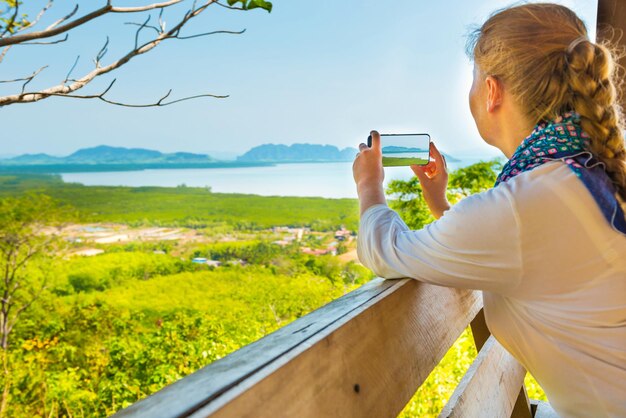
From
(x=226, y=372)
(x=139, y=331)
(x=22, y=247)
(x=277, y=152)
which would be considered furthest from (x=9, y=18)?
(x=277, y=152)

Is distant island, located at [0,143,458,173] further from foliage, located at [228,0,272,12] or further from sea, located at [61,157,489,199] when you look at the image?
foliage, located at [228,0,272,12]

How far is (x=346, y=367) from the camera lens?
0.46m

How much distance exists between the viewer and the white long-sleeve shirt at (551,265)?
0.56 metres

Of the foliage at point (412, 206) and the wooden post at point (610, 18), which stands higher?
the wooden post at point (610, 18)

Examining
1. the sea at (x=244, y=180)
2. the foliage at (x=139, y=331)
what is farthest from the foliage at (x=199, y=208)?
the foliage at (x=139, y=331)

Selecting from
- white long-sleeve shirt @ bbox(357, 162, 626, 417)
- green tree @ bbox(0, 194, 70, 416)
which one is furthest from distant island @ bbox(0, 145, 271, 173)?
white long-sleeve shirt @ bbox(357, 162, 626, 417)

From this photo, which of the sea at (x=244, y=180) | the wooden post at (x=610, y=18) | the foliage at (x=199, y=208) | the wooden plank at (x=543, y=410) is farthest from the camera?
the sea at (x=244, y=180)

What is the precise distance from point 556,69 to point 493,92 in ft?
0.28

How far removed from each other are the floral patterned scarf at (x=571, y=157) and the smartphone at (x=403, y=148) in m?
0.17

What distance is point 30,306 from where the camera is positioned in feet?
38.5

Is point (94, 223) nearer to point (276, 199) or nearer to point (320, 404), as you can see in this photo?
point (276, 199)

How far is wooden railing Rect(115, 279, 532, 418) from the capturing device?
1.04 ft

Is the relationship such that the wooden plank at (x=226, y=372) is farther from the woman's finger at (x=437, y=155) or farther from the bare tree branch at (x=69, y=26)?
the bare tree branch at (x=69, y=26)

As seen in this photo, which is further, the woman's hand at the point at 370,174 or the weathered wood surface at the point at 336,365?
the woman's hand at the point at 370,174
